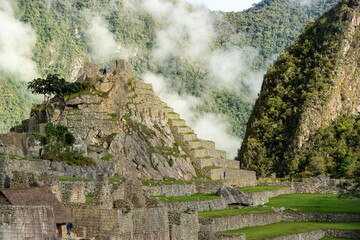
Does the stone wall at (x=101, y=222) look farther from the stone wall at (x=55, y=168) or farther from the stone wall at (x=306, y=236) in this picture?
the stone wall at (x=306, y=236)

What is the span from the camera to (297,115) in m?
104

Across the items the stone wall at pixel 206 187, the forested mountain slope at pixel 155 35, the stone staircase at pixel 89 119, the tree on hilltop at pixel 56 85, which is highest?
the forested mountain slope at pixel 155 35

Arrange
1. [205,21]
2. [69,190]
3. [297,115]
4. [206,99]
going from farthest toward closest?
1. [205,21]
2. [206,99]
3. [297,115]
4. [69,190]

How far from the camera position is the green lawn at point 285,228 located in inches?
1317

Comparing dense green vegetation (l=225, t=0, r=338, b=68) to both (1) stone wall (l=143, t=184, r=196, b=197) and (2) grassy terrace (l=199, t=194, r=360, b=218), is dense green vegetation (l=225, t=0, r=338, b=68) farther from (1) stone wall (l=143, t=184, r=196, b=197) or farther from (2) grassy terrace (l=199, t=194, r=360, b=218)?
(1) stone wall (l=143, t=184, r=196, b=197)

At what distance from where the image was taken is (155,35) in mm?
146125

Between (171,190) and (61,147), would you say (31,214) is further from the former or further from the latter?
(171,190)

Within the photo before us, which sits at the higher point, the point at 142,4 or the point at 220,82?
the point at 142,4

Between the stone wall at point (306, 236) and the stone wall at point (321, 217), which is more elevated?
the stone wall at point (321, 217)

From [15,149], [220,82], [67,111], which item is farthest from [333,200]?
[220,82]

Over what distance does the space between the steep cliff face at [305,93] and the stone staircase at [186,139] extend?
3639 centimetres

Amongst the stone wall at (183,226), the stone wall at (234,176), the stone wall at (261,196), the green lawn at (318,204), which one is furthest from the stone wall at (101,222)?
the stone wall at (234,176)

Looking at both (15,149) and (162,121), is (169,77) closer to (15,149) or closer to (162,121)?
(162,121)

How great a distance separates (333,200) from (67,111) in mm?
25065
